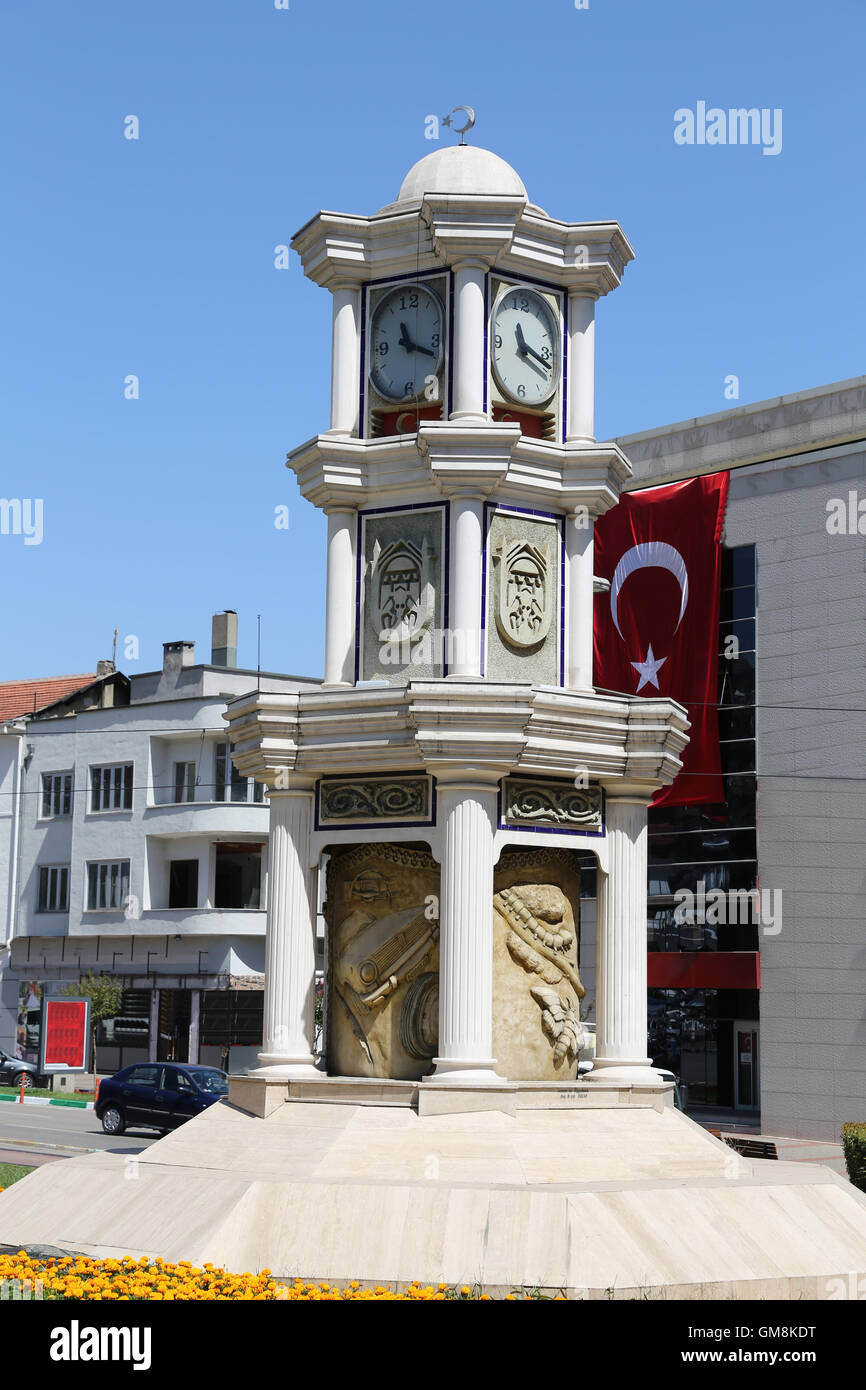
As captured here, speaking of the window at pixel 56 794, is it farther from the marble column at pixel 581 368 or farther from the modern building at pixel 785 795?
the marble column at pixel 581 368

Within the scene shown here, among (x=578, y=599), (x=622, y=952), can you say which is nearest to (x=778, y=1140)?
(x=622, y=952)

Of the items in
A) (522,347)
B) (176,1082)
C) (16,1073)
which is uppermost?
(522,347)

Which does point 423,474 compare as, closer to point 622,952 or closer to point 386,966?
point 386,966

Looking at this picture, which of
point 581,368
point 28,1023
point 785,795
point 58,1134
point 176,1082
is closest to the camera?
point 581,368

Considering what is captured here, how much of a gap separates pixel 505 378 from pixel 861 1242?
992cm

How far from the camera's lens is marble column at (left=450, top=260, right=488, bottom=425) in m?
18.0

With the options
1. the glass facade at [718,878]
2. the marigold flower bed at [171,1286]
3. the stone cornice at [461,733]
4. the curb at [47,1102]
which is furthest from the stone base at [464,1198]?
the curb at [47,1102]

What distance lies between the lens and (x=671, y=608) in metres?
48.1

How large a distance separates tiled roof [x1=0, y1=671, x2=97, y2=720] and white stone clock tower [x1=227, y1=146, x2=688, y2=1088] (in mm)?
52421

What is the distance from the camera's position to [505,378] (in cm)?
1858

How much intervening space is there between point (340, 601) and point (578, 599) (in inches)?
108

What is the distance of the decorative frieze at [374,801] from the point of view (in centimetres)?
1738
